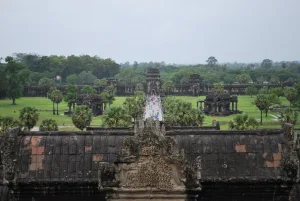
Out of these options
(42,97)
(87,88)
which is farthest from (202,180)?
(42,97)

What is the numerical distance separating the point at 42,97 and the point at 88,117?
7201cm

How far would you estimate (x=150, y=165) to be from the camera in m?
9.14

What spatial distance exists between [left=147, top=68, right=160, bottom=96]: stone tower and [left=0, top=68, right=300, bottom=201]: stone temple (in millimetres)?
109422

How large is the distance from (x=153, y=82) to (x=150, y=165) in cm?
11602

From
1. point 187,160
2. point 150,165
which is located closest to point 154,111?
point 187,160

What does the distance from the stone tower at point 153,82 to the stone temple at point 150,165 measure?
359ft

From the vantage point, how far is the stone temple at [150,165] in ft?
29.9

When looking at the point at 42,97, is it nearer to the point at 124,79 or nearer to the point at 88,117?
the point at 124,79

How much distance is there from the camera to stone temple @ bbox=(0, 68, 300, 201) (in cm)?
910

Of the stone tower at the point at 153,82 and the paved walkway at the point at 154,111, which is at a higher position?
the stone tower at the point at 153,82

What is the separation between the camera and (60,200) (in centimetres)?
985

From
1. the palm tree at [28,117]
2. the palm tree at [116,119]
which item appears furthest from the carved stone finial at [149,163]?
the palm tree at [28,117]

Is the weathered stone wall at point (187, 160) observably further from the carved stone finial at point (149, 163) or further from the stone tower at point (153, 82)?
the stone tower at point (153, 82)

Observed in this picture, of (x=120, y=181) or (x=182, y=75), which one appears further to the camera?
(x=182, y=75)
